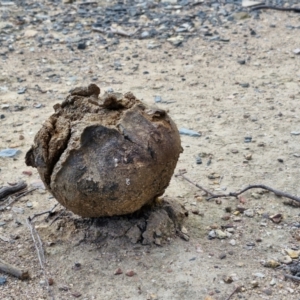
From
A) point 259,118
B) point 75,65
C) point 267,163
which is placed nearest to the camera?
point 267,163

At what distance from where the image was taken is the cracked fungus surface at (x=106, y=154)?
127 inches

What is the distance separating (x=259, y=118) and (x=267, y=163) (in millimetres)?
921

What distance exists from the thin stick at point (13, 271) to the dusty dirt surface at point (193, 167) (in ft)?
0.10

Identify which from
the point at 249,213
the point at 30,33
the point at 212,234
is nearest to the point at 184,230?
the point at 212,234

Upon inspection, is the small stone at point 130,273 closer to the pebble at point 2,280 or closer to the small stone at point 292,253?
the pebble at point 2,280

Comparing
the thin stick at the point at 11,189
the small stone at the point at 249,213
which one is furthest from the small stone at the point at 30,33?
the small stone at the point at 249,213

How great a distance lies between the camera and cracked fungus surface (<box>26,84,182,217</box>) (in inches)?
127

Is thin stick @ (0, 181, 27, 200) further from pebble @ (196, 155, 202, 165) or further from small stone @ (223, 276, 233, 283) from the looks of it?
small stone @ (223, 276, 233, 283)

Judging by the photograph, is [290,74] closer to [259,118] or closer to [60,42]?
[259,118]

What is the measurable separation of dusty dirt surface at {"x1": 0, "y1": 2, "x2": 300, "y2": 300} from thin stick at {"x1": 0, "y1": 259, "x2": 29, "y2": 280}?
0.03m

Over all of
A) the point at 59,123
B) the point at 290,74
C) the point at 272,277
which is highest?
the point at 59,123

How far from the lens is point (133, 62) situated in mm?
6926

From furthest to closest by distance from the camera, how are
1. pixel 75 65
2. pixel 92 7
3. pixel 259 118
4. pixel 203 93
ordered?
1. pixel 92 7
2. pixel 75 65
3. pixel 203 93
4. pixel 259 118

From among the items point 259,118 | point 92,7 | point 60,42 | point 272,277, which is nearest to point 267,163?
point 259,118
